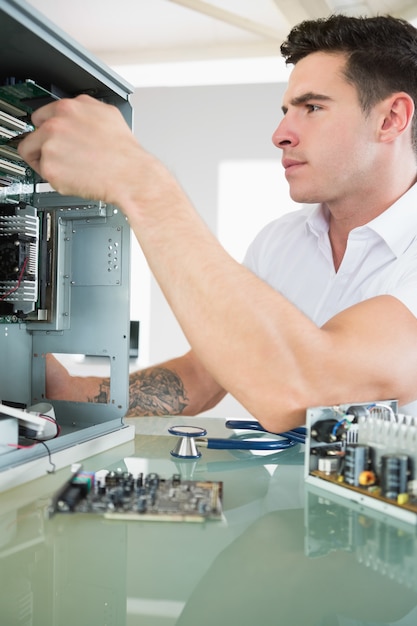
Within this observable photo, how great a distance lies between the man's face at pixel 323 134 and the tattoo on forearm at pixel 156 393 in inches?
25.8

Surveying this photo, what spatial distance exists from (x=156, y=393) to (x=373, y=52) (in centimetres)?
115

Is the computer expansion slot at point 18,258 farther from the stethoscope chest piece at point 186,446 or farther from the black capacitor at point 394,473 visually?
the black capacitor at point 394,473

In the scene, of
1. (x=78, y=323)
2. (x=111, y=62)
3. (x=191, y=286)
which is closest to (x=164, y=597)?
(x=191, y=286)

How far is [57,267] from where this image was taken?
Answer: 56.1 inches

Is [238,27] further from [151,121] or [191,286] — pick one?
[191,286]

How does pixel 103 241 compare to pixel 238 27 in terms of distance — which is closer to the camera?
pixel 103 241

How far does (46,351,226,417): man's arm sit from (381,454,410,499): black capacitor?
867mm

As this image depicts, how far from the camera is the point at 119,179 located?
889mm

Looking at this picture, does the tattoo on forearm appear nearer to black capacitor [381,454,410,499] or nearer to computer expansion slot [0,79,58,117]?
computer expansion slot [0,79,58,117]

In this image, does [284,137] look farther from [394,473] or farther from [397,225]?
[394,473]

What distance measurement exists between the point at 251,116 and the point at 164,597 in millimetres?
3777

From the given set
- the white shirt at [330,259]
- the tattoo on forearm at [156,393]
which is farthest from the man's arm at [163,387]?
the white shirt at [330,259]

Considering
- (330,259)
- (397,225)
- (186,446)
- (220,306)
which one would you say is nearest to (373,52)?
(397,225)

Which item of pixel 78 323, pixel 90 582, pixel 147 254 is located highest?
pixel 147 254
